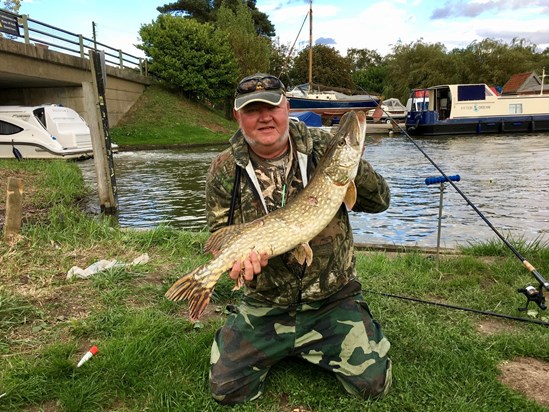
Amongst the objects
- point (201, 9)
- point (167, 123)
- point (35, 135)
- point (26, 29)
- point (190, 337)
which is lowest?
point (190, 337)

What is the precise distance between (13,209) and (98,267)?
1.80m

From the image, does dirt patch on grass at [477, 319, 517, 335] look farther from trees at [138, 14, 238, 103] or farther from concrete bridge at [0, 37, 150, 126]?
trees at [138, 14, 238, 103]

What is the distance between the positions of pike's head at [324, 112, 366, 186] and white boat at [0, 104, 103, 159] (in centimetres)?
1584

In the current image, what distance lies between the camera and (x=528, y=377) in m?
3.01

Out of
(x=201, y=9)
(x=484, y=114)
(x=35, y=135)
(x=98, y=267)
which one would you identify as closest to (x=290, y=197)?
(x=98, y=267)

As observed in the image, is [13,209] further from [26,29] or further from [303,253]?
[26,29]

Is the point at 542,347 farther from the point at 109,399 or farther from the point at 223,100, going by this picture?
the point at 223,100

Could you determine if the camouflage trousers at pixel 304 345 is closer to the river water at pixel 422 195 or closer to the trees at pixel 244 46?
the river water at pixel 422 195

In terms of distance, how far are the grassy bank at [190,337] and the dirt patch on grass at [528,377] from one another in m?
0.01

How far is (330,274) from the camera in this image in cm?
321

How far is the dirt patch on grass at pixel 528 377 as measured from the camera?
284 cm

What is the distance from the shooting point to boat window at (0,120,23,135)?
53.8 feet

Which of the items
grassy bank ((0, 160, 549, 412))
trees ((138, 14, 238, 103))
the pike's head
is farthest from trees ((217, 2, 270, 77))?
the pike's head

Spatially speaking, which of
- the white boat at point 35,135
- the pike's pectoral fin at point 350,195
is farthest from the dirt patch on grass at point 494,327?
the white boat at point 35,135
